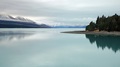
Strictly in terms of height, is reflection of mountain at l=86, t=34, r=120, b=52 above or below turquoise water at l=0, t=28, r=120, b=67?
below

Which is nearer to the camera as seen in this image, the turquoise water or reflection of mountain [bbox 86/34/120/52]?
the turquoise water

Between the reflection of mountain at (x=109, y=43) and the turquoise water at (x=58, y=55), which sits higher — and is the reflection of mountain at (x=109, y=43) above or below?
below

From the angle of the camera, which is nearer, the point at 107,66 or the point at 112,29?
the point at 107,66

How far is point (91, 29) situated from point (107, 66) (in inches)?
4957

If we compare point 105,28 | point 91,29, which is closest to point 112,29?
point 105,28

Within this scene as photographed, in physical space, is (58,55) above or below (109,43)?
above

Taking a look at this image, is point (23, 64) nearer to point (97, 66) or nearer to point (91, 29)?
point (97, 66)

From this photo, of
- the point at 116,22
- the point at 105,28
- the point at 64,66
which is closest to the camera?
the point at 64,66

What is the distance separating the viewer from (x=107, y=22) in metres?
124

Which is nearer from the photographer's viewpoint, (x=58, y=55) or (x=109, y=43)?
(x=58, y=55)

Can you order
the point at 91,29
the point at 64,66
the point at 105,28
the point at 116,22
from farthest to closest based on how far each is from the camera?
the point at 91,29
the point at 105,28
the point at 116,22
the point at 64,66

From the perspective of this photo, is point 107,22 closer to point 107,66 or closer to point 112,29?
point 112,29

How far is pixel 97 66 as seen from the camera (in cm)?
2594

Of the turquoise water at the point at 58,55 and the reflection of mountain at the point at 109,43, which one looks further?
the reflection of mountain at the point at 109,43
